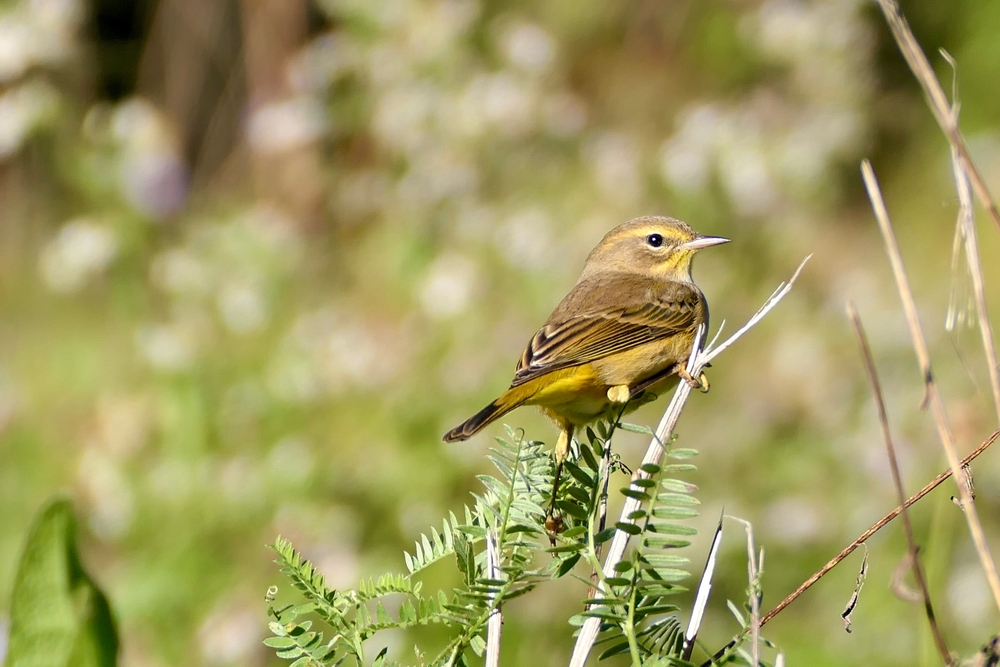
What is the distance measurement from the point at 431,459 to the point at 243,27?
4.89 meters

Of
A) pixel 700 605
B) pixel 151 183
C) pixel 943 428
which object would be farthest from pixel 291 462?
pixel 943 428

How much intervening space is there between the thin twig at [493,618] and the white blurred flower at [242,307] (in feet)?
12.8

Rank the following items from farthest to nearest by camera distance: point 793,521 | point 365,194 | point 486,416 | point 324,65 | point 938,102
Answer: point 365,194 < point 324,65 < point 793,521 < point 486,416 < point 938,102

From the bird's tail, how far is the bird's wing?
0.08 metres

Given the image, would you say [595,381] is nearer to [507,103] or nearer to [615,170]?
[507,103]

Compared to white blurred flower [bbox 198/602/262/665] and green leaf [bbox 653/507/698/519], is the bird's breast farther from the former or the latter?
white blurred flower [bbox 198/602/262/665]

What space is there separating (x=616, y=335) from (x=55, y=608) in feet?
5.85

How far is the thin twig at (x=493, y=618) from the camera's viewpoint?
5.31 feet

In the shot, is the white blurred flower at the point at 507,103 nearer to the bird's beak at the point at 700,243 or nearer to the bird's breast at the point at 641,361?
the bird's beak at the point at 700,243

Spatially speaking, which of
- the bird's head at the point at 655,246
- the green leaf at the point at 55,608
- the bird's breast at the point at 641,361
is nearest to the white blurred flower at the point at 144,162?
the bird's head at the point at 655,246

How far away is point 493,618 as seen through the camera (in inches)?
64.9

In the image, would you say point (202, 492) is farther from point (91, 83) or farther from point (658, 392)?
point (91, 83)

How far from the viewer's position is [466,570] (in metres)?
1.59

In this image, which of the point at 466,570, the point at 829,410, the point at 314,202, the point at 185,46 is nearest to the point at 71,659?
the point at 466,570
